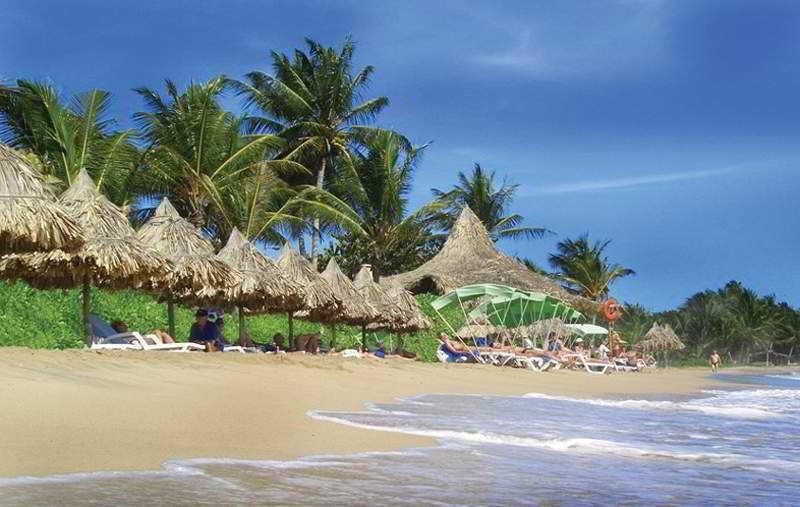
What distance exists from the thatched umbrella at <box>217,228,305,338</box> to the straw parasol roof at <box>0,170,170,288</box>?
202 cm

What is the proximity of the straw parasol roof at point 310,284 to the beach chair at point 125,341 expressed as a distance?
11.2 feet

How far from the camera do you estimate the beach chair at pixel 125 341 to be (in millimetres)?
11352

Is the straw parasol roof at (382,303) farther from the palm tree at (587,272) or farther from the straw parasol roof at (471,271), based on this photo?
the palm tree at (587,272)

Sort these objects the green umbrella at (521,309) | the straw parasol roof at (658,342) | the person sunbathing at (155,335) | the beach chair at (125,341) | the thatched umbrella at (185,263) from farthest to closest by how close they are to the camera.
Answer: the straw parasol roof at (658,342) < the green umbrella at (521,309) < the thatched umbrella at (185,263) < the person sunbathing at (155,335) < the beach chair at (125,341)

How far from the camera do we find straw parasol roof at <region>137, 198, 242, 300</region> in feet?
42.2

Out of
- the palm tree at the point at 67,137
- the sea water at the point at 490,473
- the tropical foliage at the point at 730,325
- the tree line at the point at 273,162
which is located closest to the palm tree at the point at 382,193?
the tree line at the point at 273,162

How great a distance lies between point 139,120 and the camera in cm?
2478

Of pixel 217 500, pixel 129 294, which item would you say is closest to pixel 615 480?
pixel 217 500

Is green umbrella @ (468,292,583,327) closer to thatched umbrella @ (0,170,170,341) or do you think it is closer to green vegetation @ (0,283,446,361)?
green vegetation @ (0,283,446,361)

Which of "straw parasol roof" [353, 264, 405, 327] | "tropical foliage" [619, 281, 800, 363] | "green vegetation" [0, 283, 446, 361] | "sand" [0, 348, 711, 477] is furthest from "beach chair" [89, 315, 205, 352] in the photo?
"tropical foliage" [619, 281, 800, 363]

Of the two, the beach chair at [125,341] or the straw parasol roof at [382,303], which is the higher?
the straw parasol roof at [382,303]

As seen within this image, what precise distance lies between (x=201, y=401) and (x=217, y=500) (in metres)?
3.52

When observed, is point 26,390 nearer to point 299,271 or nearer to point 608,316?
point 299,271

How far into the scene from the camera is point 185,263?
12852 mm
